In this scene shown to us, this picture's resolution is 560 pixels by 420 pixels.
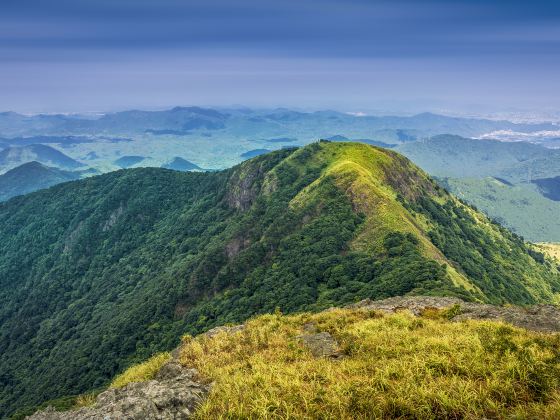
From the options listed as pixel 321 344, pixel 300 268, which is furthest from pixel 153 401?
pixel 300 268

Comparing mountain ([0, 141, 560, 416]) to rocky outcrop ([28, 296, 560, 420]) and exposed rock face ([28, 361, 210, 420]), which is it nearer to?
rocky outcrop ([28, 296, 560, 420])

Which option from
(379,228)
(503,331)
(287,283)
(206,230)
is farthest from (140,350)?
(503,331)

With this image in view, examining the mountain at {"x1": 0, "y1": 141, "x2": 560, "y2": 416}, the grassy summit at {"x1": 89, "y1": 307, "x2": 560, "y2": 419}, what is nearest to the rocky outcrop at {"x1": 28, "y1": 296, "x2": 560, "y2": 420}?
the grassy summit at {"x1": 89, "y1": 307, "x2": 560, "y2": 419}

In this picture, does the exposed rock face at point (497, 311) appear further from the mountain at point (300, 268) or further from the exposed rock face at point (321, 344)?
the mountain at point (300, 268)

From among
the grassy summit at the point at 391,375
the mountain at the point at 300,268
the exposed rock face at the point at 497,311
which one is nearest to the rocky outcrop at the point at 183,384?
the exposed rock face at the point at 497,311

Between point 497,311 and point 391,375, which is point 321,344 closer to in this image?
point 391,375
